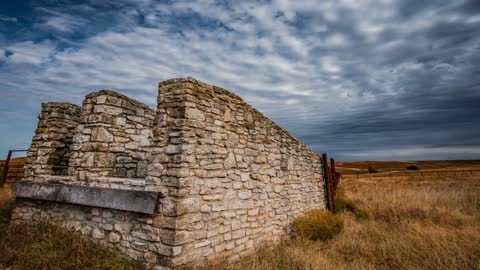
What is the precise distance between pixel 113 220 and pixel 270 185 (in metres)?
3.53

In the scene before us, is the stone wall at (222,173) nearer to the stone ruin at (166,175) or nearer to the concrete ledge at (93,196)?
A: the stone ruin at (166,175)

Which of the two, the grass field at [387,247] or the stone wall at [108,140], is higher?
the stone wall at [108,140]

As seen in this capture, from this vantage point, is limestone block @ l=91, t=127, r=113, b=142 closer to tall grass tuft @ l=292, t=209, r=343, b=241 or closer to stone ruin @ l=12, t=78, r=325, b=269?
stone ruin @ l=12, t=78, r=325, b=269

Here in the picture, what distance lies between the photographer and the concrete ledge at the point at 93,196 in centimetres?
384

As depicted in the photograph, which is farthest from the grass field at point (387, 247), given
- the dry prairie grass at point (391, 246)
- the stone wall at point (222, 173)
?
the stone wall at point (222, 173)

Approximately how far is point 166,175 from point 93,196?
5.58ft

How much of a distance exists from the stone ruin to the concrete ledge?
0.02 meters

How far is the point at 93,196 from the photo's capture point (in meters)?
4.44

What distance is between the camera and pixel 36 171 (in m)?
5.82

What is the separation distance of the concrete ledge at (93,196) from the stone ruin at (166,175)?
0.06 ft

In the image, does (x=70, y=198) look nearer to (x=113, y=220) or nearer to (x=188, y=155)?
(x=113, y=220)

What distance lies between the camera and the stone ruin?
3861 millimetres

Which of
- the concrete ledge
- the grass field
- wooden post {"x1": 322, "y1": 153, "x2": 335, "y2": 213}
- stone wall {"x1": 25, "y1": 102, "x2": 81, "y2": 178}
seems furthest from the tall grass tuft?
stone wall {"x1": 25, "y1": 102, "x2": 81, "y2": 178}

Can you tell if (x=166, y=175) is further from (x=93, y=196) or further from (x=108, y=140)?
(x=108, y=140)
